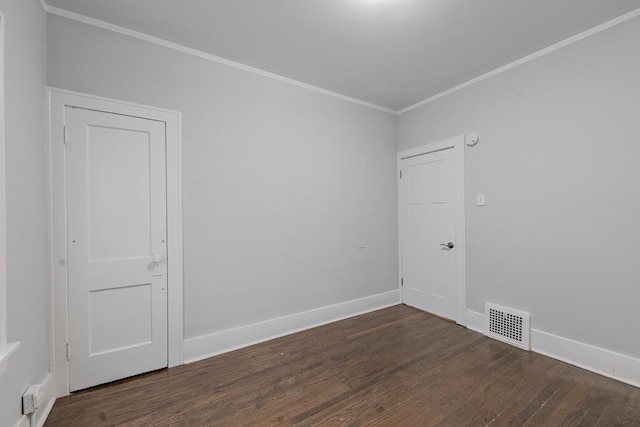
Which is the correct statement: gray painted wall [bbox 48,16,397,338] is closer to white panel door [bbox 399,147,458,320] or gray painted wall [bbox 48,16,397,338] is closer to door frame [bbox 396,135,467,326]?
white panel door [bbox 399,147,458,320]

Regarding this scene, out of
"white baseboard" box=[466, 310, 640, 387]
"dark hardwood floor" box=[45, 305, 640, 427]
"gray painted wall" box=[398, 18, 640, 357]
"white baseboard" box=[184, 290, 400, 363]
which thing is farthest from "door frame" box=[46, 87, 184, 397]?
"white baseboard" box=[466, 310, 640, 387]

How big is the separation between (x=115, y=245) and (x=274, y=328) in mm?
1669

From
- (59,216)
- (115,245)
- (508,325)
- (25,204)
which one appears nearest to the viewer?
(25,204)

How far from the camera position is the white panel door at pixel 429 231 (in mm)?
3264

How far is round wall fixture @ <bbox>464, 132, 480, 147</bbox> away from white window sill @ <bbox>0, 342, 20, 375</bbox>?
3.90 m

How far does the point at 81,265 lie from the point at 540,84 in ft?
13.8

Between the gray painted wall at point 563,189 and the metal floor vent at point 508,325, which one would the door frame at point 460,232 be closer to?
the gray painted wall at point 563,189

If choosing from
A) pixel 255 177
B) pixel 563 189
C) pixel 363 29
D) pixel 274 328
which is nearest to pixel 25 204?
pixel 255 177

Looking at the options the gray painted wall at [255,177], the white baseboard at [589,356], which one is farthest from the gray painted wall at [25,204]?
the white baseboard at [589,356]

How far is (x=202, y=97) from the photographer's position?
2.46m

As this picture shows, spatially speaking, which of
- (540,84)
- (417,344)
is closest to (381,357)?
(417,344)

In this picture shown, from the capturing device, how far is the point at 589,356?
220cm

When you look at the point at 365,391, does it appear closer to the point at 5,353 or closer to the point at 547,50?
the point at 5,353

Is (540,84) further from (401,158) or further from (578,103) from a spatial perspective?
(401,158)
